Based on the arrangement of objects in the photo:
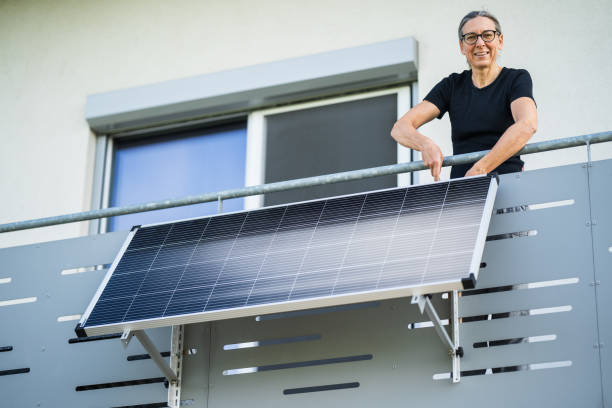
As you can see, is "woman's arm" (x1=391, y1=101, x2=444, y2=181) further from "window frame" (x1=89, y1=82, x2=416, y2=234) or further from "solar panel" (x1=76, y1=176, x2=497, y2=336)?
"window frame" (x1=89, y1=82, x2=416, y2=234)

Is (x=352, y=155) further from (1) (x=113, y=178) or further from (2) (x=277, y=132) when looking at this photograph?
(1) (x=113, y=178)

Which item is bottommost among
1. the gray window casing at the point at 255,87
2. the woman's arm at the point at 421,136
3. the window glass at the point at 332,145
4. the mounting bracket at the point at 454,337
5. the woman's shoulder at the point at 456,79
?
the mounting bracket at the point at 454,337

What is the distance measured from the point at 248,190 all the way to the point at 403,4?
264 cm

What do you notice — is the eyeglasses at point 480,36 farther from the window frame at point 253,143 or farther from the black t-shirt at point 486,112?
the window frame at point 253,143

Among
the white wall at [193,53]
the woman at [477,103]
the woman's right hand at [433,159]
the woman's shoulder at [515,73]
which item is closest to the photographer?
the woman's right hand at [433,159]

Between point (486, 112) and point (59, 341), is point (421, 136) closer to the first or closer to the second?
point (486, 112)

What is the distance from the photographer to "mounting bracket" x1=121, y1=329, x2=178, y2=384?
18.4ft

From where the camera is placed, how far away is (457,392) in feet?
17.9

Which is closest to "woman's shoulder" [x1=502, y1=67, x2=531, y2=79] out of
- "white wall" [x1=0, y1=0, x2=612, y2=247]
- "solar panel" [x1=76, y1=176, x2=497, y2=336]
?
"solar panel" [x1=76, y1=176, x2=497, y2=336]

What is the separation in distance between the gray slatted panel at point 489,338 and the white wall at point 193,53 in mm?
1694

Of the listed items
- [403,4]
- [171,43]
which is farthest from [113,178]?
[403,4]

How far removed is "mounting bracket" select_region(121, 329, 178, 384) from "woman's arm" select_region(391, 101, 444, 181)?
176 cm

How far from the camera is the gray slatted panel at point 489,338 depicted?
5297 millimetres

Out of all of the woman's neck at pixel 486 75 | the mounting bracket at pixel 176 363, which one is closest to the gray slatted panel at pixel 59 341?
the mounting bracket at pixel 176 363
